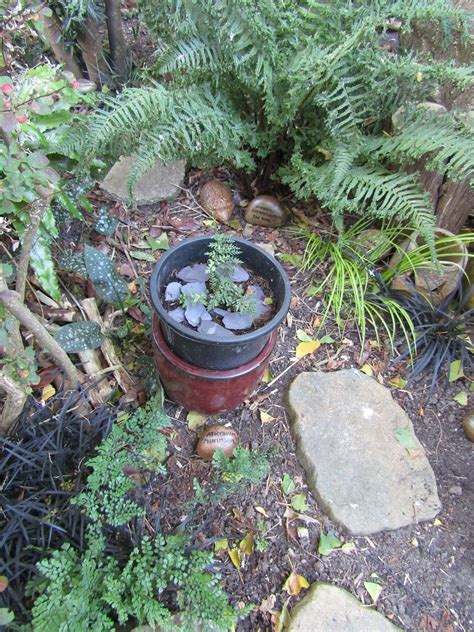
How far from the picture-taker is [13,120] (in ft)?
3.72

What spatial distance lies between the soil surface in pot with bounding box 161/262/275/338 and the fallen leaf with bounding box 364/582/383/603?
978 mm

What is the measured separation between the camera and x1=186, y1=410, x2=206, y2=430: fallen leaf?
1.98m

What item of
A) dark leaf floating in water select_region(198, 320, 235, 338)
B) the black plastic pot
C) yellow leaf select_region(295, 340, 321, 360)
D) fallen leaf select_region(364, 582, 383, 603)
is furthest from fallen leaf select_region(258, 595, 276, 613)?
yellow leaf select_region(295, 340, 321, 360)

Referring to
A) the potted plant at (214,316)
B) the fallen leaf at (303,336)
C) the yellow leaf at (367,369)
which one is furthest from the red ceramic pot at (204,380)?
the yellow leaf at (367,369)

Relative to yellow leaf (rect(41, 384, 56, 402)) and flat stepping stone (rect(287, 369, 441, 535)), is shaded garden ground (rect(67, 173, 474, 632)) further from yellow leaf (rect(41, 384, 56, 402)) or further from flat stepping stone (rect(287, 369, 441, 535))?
yellow leaf (rect(41, 384, 56, 402))

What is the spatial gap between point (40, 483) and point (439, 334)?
1.85 metres

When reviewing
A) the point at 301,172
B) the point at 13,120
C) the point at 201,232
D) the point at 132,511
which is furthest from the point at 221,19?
the point at 132,511

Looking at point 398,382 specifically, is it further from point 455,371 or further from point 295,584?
point 295,584

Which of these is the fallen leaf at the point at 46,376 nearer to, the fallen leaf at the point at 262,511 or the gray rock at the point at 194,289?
the gray rock at the point at 194,289

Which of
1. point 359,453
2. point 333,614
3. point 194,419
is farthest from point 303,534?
point 194,419

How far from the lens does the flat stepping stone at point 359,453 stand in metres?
1.82

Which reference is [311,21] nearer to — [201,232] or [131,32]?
[201,232]

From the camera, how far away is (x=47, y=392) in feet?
6.23

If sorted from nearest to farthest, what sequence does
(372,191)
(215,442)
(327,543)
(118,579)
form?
(118,579) → (327,543) → (215,442) → (372,191)
